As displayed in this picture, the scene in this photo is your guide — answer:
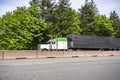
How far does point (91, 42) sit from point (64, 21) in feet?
76.4

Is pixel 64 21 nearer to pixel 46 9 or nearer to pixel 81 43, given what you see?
pixel 46 9

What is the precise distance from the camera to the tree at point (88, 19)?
9144 cm

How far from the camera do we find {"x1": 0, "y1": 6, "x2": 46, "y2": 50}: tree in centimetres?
7081

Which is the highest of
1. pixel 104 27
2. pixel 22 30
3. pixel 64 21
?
pixel 64 21

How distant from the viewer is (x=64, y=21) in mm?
83812

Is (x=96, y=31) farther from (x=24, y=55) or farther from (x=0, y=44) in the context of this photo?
(x=24, y=55)

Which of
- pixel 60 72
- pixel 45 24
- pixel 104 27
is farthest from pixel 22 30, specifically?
pixel 60 72

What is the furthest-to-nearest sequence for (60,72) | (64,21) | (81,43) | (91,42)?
(64,21), (91,42), (81,43), (60,72)

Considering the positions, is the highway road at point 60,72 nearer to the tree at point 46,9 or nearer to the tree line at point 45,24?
the tree line at point 45,24

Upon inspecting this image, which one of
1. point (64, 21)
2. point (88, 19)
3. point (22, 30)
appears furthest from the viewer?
point (88, 19)

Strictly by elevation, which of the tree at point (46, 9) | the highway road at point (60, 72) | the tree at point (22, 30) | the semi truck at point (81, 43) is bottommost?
the highway road at point (60, 72)

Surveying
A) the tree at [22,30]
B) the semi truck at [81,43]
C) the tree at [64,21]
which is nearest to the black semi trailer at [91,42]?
the semi truck at [81,43]

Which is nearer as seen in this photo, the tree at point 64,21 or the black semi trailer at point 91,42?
the black semi trailer at point 91,42

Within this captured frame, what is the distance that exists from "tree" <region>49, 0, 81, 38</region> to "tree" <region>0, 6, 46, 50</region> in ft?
26.6
